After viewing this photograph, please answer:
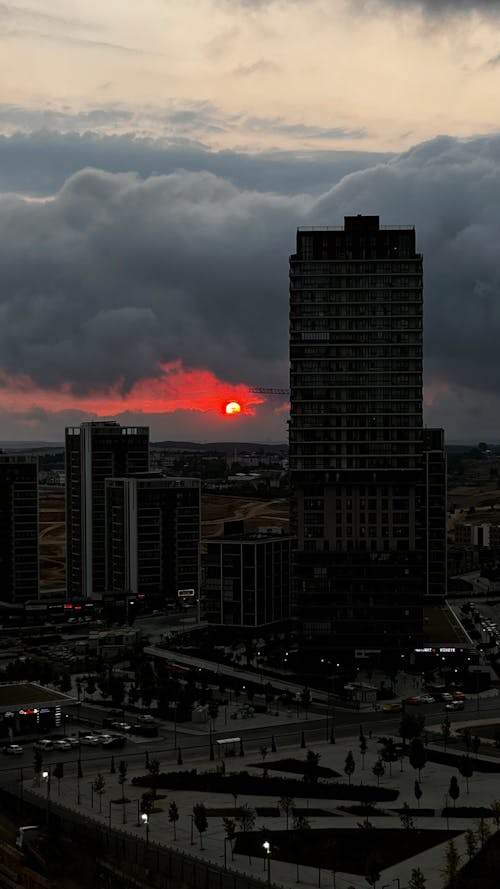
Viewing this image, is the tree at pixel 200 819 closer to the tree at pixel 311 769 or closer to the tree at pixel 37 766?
the tree at pixel 311 769

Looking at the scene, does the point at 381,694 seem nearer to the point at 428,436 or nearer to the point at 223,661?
the point at 223,661

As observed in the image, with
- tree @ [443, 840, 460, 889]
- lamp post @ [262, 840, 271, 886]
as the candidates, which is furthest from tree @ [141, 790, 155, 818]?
tree @ [443, 840, 460, 889]

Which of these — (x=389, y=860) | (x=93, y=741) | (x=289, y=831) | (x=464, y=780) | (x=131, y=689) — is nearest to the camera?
(x=389, y=860)

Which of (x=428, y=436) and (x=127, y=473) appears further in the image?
(x=127, y=473)

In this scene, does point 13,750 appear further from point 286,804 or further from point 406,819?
point 406,819

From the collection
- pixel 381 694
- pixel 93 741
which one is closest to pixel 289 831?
pixel 93 741

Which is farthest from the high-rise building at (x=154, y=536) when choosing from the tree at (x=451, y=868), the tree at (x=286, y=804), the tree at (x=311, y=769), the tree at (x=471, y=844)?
the tree at (x=451, y=868)

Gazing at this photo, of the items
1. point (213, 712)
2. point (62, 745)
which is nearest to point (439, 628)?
point (213, 712)
